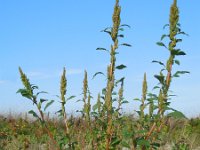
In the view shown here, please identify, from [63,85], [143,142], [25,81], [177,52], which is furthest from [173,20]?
[25,81]

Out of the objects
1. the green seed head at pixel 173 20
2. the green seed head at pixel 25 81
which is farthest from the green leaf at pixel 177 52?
the green seed head at pixel 25 81

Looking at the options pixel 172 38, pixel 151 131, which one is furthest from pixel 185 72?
pixel 151 131

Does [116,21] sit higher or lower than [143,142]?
higher

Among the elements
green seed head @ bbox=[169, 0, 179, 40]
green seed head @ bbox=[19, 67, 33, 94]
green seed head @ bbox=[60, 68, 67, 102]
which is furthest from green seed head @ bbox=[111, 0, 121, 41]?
green seed head @ bbox=[19, 67, 33, 94]

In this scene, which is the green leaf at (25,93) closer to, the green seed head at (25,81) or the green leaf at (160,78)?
the green seed head at (25,81)

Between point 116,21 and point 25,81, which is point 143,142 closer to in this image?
point 116,21

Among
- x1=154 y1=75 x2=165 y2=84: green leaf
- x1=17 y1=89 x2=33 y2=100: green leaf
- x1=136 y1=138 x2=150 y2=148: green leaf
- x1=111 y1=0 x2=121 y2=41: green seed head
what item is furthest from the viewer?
x1=17 y1=89 x2=33 y2=100: green leaf

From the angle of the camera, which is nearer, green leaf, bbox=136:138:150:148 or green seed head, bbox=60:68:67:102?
green leaf, bbox=136:138:150:148

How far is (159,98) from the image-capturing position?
4.43 meters

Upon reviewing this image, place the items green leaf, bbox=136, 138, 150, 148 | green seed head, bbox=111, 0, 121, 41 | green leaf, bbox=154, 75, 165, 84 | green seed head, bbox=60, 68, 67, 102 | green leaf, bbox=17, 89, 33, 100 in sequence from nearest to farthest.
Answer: green leaf, bbox=136, 138, 150, 148
green leaf, bbox=154, 75, 165, 84
green seed head, bbox=111, 0, 121, 41
green leaf, bbox=17, 89, 33, 100
green seed head, bbox=60, 68, 67, 102

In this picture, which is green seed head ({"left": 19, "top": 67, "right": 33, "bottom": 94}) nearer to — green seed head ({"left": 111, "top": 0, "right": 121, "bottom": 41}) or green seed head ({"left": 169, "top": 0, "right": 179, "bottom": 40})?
green seed head ({"left": 111, "top": 0, "right": 121, "bottom": 41})

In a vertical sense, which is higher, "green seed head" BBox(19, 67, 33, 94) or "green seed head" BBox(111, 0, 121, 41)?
"green seed head" BBox(111, 0, 121, 41)

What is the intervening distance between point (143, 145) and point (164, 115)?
44cm

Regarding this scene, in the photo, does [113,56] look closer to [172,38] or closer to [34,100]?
[172,38]
